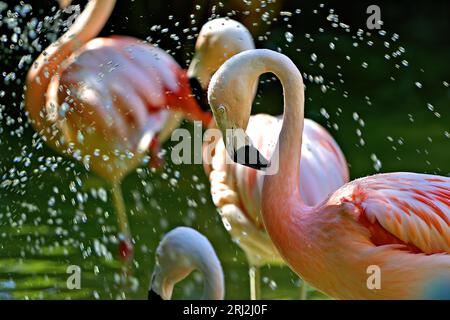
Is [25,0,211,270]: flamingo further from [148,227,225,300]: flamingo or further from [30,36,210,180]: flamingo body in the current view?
[148,227,225,300]: flamingo

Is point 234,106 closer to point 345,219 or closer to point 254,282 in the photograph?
point 345,219

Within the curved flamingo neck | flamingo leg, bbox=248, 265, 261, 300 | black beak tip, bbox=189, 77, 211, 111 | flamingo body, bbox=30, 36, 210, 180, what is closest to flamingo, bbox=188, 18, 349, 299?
flamingo leg, bbox=248, 265, 261, 300

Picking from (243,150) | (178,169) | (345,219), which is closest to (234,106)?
(243,150)

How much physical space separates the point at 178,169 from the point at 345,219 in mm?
4082

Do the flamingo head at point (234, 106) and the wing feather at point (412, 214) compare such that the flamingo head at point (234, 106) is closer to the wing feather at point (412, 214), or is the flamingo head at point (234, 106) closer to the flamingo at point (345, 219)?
the flamingo at point (345, 219)

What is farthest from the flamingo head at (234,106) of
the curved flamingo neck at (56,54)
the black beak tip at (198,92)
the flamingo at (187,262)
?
the curved flamingo neck at (56,54)

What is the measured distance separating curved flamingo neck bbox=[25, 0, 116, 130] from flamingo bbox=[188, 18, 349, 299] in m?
0.84

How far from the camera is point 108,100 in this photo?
4.09 meters

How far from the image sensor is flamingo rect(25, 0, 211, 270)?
4078mm
